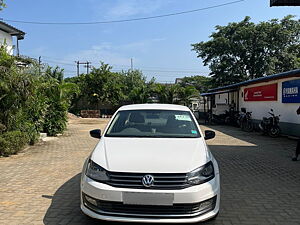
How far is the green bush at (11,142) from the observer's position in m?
8.40

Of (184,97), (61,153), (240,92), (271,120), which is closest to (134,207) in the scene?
(61,153)

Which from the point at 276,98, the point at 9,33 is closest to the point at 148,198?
the point at 276,98

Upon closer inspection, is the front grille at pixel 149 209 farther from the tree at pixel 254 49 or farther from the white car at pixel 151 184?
the tree at pixel 254 49

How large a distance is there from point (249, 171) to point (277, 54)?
27.1 metres

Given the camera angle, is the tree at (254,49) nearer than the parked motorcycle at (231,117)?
No

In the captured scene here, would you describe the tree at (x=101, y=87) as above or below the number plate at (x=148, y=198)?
above

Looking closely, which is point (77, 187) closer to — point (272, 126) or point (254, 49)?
point (272, 126)

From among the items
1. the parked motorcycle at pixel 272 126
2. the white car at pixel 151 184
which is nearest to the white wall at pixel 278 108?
the parked motorcycle at pixel 272 126

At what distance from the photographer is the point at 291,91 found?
511 inches

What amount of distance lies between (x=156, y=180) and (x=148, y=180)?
0.30 ft

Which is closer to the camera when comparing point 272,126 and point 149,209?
point 149,209

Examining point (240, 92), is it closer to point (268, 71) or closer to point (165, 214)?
point (268, 71)

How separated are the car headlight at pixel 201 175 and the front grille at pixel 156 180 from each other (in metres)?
0.08

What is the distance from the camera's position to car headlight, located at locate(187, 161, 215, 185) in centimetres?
352
